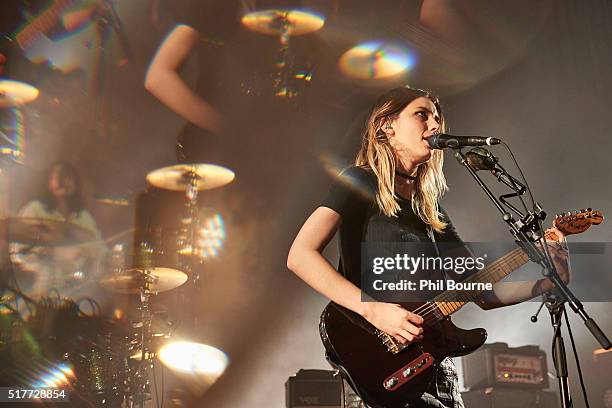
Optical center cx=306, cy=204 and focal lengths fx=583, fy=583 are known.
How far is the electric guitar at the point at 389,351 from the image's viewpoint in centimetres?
155

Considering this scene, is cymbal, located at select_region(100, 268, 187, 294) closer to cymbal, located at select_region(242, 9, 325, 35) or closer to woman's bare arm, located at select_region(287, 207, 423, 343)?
cymbal, located at select_region(242, 9, 325, 35)

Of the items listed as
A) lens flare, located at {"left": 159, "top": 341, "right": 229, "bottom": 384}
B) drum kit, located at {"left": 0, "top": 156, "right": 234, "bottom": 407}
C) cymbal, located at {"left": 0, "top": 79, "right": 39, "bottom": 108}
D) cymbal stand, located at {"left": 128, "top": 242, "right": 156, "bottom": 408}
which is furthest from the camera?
lens flare, located at {"left": 159, "top": 341, "right": 229, "bottom": 384}

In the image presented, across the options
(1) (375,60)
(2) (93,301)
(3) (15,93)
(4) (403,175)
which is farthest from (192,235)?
(4) (403,175)

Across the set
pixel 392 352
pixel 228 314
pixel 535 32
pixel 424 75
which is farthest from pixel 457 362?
pixel 392 352

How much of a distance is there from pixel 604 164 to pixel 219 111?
257 centimetres

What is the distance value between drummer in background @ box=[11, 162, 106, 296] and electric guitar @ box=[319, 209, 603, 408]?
2.27 meters

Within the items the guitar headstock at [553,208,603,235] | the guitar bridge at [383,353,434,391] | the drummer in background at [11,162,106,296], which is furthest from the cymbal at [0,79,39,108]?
the guitar headstock at [553,208,603,235]

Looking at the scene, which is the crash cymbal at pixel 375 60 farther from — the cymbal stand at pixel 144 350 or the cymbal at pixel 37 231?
the cymbal at pixel 37 231

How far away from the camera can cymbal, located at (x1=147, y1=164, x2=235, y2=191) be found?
3758 millimetres

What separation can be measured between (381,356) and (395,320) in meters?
0.11

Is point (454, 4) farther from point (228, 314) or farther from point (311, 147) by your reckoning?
point (228, 314)

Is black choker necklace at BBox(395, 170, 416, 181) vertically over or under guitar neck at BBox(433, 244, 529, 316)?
over

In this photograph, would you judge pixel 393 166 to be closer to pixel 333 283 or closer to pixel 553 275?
pixel 333 283

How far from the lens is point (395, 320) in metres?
1.59
